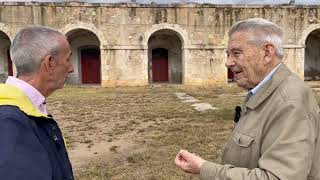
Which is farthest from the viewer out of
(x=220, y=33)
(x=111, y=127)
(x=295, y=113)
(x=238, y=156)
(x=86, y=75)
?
(x=86, y=75)

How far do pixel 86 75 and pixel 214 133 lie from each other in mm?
17833

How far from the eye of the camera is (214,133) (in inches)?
306

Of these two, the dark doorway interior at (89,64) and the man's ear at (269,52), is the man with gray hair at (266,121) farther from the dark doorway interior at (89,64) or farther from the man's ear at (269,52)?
the dark doorway interior at (89,64)

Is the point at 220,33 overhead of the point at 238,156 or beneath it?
overhead

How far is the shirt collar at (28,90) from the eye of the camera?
1833 millimetres

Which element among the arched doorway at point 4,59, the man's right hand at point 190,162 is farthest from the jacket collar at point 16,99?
the arched doorway at point 4,59

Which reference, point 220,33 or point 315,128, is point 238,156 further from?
point 220,33

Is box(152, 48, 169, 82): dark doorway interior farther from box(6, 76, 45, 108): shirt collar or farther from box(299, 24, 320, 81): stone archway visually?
box(6, 76, 45, 108): shirt collar

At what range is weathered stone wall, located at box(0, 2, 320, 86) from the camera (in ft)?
64.9

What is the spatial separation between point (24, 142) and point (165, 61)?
2329 cm

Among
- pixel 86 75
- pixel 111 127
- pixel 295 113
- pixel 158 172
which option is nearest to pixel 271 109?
pixel 295 113

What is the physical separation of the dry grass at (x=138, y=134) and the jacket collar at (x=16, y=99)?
360 cm

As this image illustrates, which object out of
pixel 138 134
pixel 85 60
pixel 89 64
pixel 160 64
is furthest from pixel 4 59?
pixel 138 134

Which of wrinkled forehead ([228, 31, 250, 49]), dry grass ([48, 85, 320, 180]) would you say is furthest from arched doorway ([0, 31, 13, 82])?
wrinkled forehead ([228, 31, 250, 49])
